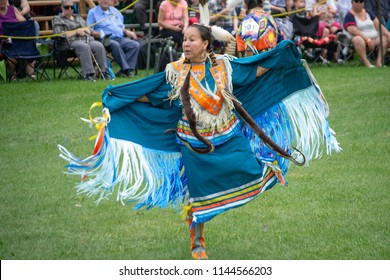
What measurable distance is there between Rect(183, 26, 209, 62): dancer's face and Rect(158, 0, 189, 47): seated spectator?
8414 mm

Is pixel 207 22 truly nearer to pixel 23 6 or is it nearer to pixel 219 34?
pixel 219 34

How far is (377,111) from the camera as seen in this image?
403 inches

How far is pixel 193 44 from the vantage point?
17.2ft

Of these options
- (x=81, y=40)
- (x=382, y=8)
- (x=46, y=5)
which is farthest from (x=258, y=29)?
(x=46, y=5)

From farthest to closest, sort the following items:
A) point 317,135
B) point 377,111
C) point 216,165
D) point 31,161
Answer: point 377,111 < point 31,161 < point 317,135 < point 216,165

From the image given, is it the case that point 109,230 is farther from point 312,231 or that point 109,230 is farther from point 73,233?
point 312,231

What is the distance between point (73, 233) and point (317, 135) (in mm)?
1852

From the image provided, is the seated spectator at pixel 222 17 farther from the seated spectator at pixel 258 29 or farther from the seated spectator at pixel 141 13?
the seated spectator at pixel 258 29

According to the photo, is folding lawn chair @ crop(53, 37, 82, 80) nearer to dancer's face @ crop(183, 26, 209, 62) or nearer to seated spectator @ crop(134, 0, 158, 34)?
seated spectator @ crop(134, 0, 158, 34)

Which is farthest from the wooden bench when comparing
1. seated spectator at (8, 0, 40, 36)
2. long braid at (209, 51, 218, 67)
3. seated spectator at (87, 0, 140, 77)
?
long braid at (209, 51, 218, 67)

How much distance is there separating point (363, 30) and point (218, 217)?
9.04 m

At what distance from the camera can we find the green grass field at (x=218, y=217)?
550 centimetres

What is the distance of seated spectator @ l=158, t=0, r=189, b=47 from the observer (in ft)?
44.8

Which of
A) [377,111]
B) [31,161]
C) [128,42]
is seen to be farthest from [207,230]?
[128,42]
